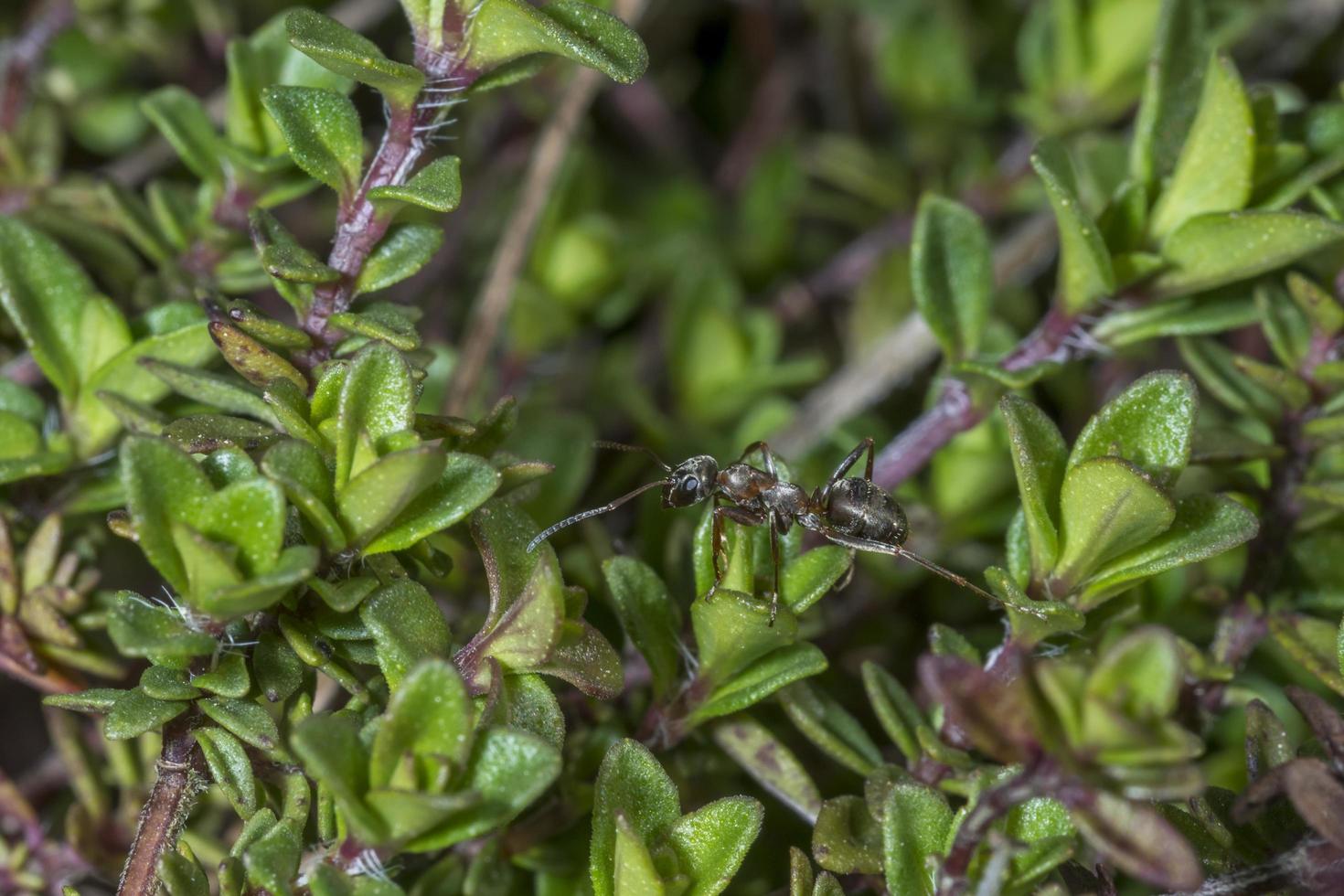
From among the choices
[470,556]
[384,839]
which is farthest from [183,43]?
[384,839]

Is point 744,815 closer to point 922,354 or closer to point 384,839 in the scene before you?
point 384,839

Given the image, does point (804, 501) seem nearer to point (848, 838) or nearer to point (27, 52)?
point (848, 838)

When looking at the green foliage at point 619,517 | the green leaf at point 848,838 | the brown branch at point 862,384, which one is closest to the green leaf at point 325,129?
the green foliage at point 619,517

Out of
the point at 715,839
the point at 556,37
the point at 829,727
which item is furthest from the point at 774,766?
the point at 556,37

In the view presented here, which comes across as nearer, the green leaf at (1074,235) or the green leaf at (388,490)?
the green leaf at (388,490)

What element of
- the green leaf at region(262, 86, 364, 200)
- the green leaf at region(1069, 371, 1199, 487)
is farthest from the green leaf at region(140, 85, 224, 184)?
the green leaf at region(1069, 371, 1199, 487)

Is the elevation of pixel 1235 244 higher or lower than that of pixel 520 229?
higher

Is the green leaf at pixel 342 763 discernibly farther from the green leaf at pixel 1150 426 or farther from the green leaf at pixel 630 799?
the green leaf at pixel 1150 426
